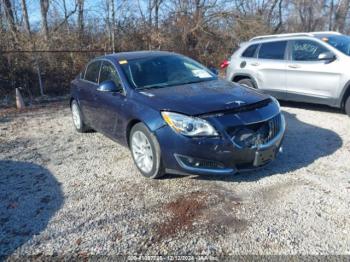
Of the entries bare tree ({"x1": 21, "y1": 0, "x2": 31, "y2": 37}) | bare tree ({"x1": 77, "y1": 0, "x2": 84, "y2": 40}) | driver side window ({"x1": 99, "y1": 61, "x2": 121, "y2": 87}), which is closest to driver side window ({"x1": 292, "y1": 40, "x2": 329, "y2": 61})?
driver side window ({"x1": 99, "y1": 61, "x2": 121, "y2": 87})

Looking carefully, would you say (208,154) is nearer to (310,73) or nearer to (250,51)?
(310,73)

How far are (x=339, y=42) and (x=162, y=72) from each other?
4.10 m

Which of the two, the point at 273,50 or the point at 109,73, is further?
the point at 273,50

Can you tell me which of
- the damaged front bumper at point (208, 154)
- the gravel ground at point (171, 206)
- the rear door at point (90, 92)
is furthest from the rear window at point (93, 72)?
the damaged front bumper at point (208, 154)

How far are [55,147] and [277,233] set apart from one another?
13.7ft

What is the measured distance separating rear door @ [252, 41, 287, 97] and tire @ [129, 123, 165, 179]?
4369mm

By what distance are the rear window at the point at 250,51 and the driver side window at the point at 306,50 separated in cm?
107

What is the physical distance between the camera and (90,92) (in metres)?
5.45

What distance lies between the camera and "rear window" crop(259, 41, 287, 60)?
7.24m

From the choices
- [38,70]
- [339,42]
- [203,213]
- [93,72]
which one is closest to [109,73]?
[93,72]

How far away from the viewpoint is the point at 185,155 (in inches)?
141

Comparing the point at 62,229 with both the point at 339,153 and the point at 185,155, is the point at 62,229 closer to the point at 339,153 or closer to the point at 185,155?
the point at 185,155

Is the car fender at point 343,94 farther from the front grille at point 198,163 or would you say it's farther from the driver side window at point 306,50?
the front grille at point 198,163

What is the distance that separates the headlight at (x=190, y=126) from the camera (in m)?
3.50
